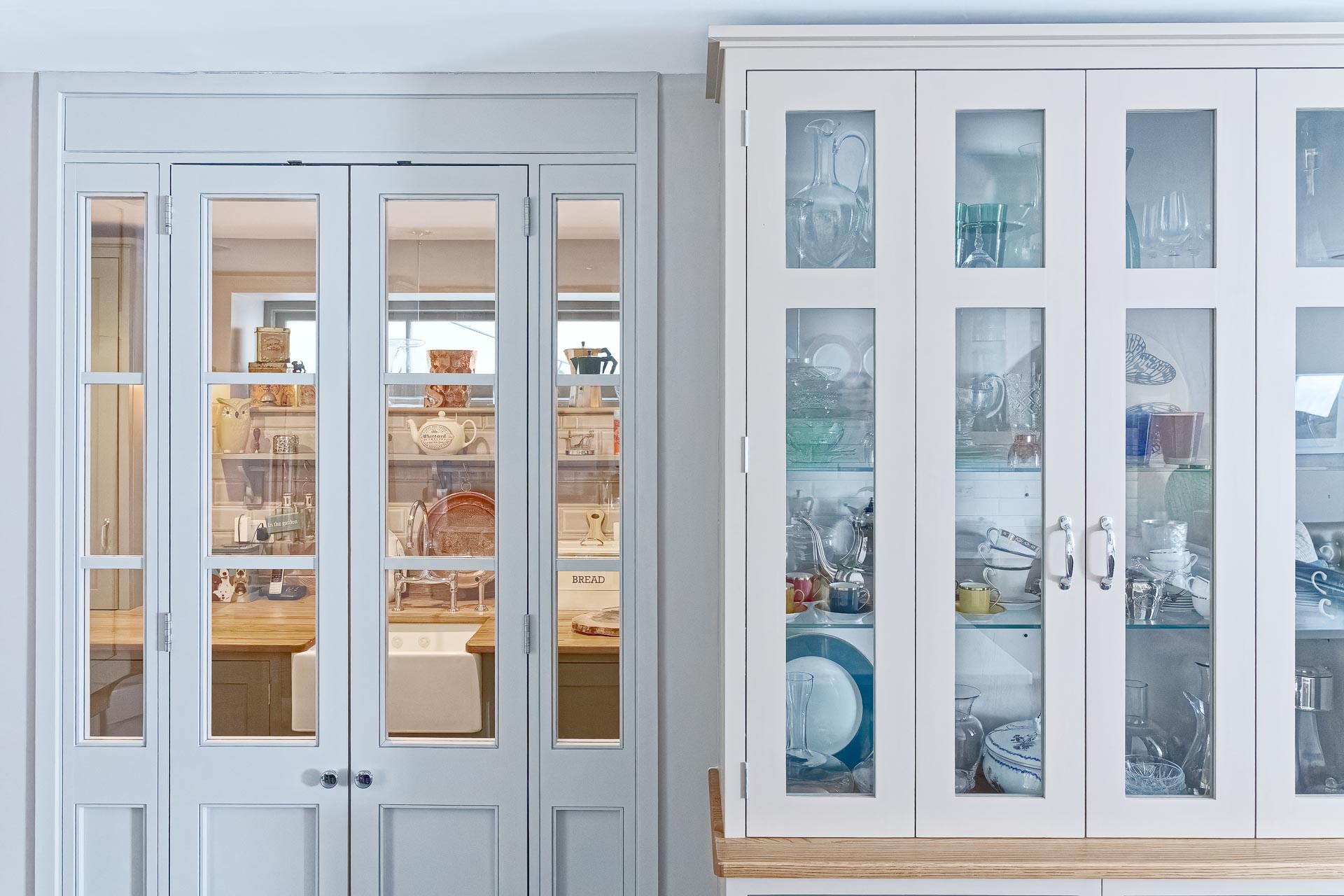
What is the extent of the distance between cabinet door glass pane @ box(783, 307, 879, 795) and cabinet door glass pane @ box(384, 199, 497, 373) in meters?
0.70

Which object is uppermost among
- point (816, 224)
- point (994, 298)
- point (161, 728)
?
point (816, 224)

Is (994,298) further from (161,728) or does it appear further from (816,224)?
(161,728)

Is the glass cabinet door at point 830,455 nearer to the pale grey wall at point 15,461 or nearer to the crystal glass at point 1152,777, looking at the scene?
the crystal glass at point 1152,777

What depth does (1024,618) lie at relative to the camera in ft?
4.46

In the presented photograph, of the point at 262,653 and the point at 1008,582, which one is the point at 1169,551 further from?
the point at 262,653

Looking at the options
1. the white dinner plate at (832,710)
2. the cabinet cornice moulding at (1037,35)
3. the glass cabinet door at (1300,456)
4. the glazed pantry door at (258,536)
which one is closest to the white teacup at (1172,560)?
the glass cabinet door at (1300,456)

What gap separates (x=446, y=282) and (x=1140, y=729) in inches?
61.4

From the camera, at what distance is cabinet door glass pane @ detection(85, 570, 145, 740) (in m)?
1.69

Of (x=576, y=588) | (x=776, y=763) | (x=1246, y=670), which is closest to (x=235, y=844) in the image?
(x=576, y=588)

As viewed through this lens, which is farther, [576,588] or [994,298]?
[576,588]

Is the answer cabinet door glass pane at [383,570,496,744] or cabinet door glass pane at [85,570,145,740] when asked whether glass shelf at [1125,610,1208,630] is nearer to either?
cabinet door glass pane at [383,570,496,744]

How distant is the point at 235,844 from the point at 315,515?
71 centimetres

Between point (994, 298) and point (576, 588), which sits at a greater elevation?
point (994, 298)

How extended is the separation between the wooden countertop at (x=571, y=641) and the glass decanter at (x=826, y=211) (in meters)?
0.86
